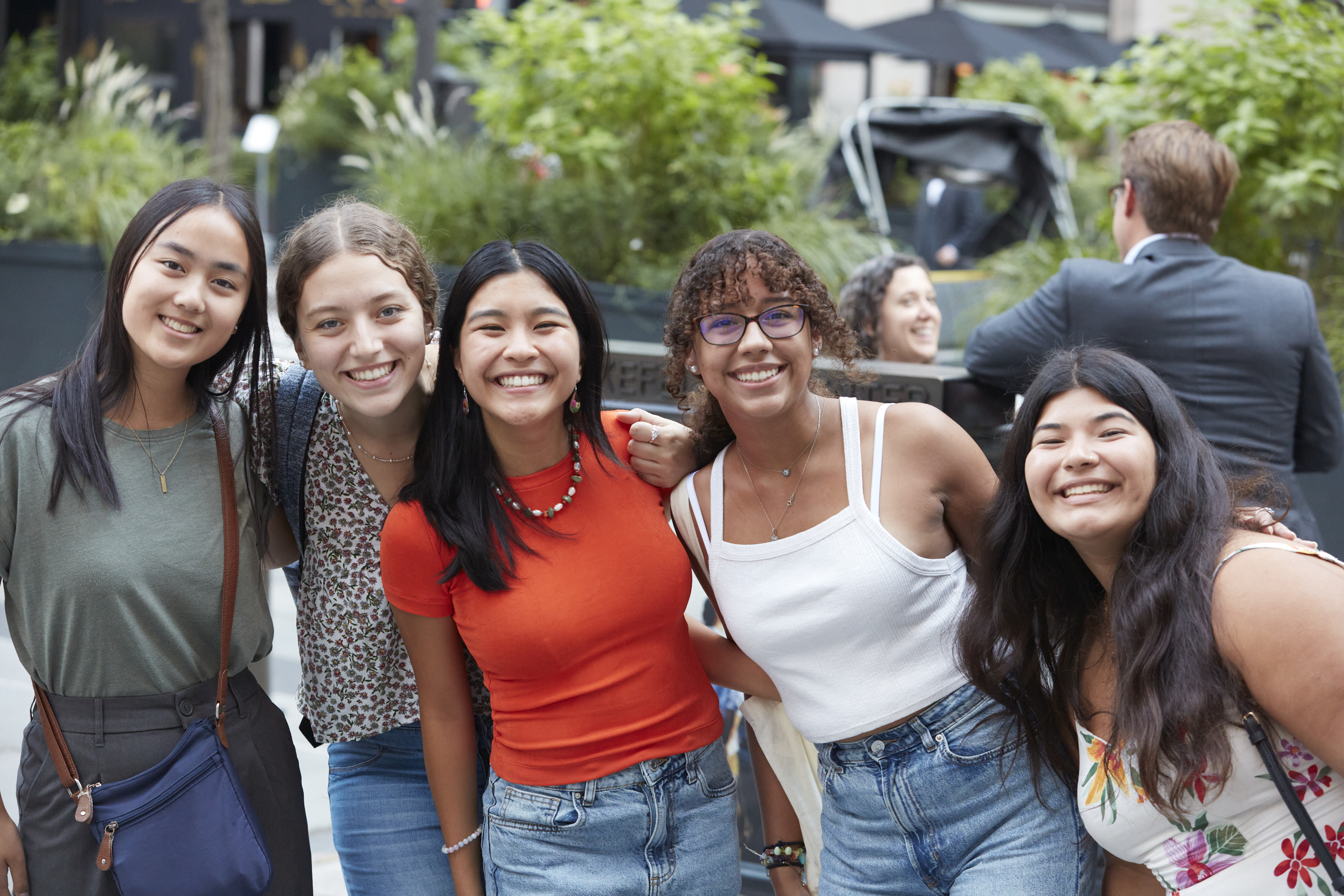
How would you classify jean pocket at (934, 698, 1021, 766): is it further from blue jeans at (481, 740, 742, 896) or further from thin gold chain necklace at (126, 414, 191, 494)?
thin gold chain necklace at (126, 414, 191, 494)

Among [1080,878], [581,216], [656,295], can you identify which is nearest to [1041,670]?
[1080,878]

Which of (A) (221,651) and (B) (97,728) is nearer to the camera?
(B) (97,728)

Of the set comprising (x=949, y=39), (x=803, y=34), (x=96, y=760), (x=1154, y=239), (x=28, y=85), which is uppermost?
(x=949, y=39)

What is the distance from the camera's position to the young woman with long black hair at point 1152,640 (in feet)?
6.40

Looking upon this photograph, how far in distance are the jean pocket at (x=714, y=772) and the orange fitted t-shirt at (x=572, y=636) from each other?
3 cm

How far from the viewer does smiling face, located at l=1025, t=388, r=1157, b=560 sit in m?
2.14

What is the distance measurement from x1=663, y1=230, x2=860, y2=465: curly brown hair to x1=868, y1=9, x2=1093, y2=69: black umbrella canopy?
16.4 m

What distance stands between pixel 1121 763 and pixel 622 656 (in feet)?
3.10

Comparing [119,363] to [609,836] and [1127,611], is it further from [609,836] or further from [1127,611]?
[1127,611]

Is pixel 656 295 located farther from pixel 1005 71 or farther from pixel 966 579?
pixel 1005 71

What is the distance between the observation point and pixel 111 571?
226 centimetres

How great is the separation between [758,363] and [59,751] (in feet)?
4.97

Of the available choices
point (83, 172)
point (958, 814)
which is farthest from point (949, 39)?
point (958, 814)

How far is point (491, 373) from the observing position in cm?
241
